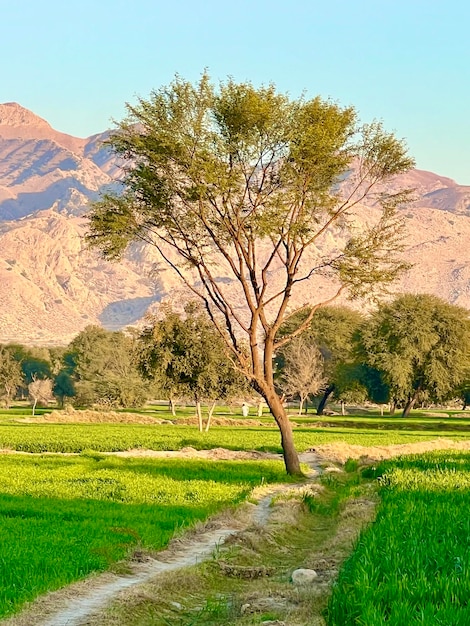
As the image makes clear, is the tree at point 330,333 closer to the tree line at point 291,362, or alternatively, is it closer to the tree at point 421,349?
the tree line at point 291,362

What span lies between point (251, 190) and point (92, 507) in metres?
13.8

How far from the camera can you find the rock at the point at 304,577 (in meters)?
11.8

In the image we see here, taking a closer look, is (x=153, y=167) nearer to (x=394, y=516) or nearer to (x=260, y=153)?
(x=260, y=153)

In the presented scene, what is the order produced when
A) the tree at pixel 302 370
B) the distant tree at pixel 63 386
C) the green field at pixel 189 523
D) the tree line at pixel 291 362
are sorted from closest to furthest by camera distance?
the green field at pixel 189 523 → the tree line at pixel 291 362 → the tree at pixel 302 370 → the distant tree at pixel 63 386

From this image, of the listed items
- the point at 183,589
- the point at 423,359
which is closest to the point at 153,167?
the point at 183,589

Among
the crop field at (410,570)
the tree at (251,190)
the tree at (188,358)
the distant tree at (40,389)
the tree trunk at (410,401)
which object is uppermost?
the tree at (251,190)

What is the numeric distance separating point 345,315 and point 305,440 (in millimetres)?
73163

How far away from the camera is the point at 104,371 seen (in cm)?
11988

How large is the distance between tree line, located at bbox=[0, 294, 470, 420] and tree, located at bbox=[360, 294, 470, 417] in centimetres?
11

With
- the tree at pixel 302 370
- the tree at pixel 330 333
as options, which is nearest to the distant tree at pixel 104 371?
the tree at pixel 302 370

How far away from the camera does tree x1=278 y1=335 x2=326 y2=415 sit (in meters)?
107

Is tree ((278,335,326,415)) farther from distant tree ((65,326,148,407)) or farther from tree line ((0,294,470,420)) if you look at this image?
distant tree ((65,326,148,407))

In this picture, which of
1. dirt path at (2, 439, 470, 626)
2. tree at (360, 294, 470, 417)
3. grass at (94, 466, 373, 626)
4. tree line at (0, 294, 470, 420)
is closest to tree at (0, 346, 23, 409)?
tree line at (0, 294, 470, 420)

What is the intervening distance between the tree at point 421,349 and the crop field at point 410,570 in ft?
244
